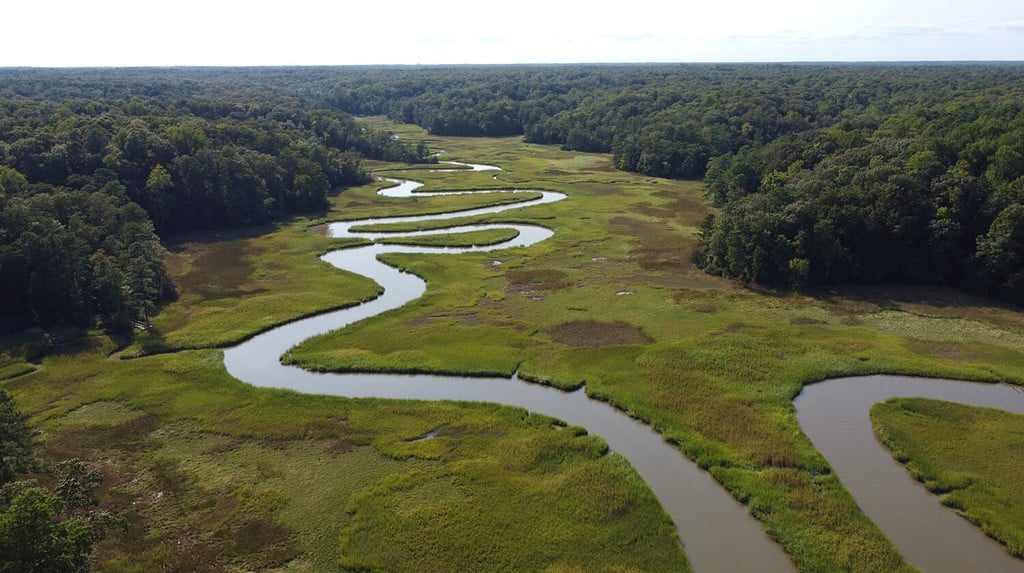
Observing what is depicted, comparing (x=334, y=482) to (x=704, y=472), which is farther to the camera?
(x=704, y=472)

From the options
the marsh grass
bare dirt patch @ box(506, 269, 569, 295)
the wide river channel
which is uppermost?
the marsh grass

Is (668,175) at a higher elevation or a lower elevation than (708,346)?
higher

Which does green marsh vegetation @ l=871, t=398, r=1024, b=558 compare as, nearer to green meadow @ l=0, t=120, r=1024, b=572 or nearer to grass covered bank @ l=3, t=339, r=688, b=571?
green meadow @ l=0, t=120, r=1024, b=572

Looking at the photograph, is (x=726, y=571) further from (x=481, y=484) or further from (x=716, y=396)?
(x=716, y=396)

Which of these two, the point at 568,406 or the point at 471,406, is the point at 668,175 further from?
the point at 471,406

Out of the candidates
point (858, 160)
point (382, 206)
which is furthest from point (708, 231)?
point (382, 206)

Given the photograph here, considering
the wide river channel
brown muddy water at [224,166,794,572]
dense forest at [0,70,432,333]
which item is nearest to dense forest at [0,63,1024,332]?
dense forest at [0,70,432,333]

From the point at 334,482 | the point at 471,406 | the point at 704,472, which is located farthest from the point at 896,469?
the point at 334,482
